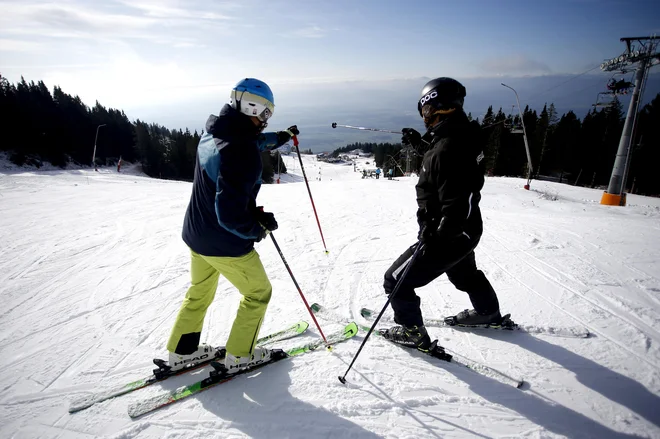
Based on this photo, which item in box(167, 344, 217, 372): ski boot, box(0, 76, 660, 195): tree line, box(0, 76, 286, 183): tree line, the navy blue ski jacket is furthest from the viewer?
box(0, 76, 286, 183): tree line

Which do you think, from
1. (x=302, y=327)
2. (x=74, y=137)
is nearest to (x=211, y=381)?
(x=302, y=327)

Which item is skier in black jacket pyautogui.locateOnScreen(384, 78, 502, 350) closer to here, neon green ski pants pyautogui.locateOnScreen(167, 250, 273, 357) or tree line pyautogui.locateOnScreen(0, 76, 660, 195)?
neon green ski pants pyautogui.locateOnScreen(167, 250, 273, 357)

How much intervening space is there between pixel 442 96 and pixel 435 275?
68.3 inches

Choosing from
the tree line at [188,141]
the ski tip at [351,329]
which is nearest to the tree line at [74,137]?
the tree line at [188,141]

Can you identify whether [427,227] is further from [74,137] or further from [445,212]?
[74,137]

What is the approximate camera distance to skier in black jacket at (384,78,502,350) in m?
2.48

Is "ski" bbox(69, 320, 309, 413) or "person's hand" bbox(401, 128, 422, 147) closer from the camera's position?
"ski" bbox(69, 320, 309, 413)

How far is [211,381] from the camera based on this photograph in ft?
9.16

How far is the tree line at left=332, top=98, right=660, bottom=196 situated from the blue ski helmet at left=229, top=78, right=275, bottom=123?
30.6 meters

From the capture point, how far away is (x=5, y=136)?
3259 cm

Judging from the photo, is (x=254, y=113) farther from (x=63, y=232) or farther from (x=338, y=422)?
(x=63, y=232)

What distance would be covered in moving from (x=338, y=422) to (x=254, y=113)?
277 cm

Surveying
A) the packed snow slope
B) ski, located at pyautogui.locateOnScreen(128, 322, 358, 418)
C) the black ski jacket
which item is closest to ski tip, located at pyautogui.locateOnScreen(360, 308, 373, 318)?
the packed snow slope

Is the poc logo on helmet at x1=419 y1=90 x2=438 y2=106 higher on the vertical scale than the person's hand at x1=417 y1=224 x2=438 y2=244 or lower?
higher
